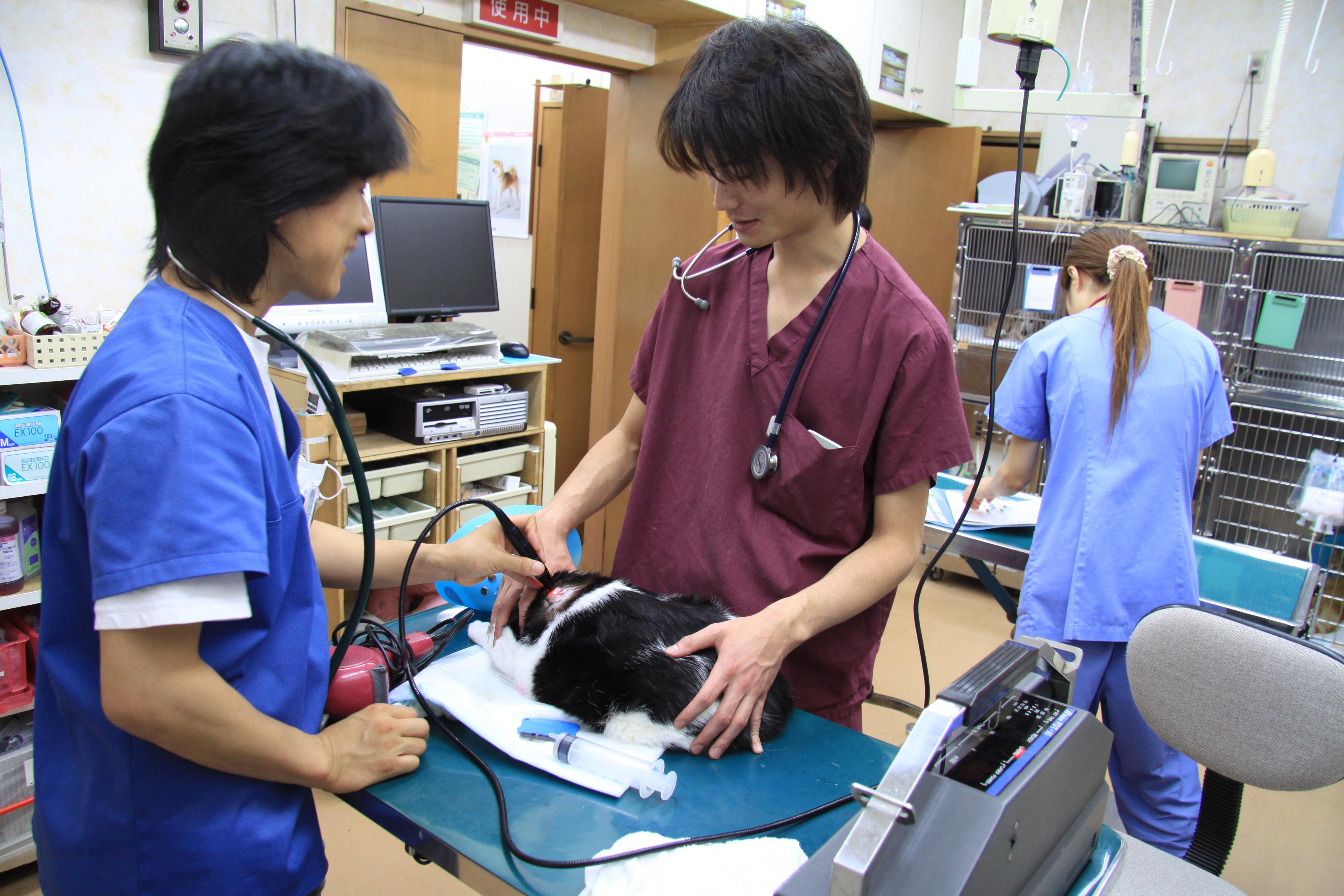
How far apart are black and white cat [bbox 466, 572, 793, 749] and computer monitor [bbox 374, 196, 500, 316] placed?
5.60 ft

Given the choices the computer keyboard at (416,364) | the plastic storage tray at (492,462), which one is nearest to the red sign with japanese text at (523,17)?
the computer keyboard at (416,364)

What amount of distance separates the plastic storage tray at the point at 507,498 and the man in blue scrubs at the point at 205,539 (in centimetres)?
171

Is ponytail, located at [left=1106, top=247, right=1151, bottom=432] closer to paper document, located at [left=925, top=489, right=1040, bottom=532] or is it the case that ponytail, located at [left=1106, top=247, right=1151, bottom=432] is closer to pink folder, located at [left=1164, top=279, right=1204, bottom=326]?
paper document, located at [left=925, top=489, right=1040, bottom=532]

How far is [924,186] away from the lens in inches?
161

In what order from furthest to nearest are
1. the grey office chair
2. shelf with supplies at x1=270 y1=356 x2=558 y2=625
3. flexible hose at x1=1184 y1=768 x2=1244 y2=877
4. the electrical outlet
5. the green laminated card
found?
the electrical outlet → the green laminated card → shelf with supplies at x1=270 y1=356 x2=558 y2=625 → flexible hose at x1=1184 y1=768 x2=1244 y2=877 → the grey office chair

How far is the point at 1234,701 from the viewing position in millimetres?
1281

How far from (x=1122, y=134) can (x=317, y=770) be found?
13.5ft

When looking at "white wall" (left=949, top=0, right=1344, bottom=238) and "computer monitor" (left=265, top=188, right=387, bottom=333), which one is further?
"white wall" (left=949, top=0, right=1344, bottom=238)

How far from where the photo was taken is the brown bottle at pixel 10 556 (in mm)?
1726

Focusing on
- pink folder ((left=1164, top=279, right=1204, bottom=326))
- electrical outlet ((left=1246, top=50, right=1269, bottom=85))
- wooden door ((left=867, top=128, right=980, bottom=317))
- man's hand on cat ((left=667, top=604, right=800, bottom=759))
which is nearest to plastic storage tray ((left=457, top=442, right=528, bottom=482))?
man's hand on cat ((left=667, top=604, right=800, bottom=759))

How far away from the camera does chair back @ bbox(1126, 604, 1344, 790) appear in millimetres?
1209

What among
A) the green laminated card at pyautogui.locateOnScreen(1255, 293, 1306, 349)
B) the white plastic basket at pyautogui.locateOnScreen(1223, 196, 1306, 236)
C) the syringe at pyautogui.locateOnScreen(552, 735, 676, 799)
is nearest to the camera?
the syringe at pyautogui.locateOnScreen(552, 735, 676, 799)

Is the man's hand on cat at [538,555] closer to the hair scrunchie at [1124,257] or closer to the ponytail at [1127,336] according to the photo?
the ponytail at [1127,336]

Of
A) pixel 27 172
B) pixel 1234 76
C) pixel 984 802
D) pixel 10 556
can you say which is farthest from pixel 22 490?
pixel 1234 76
